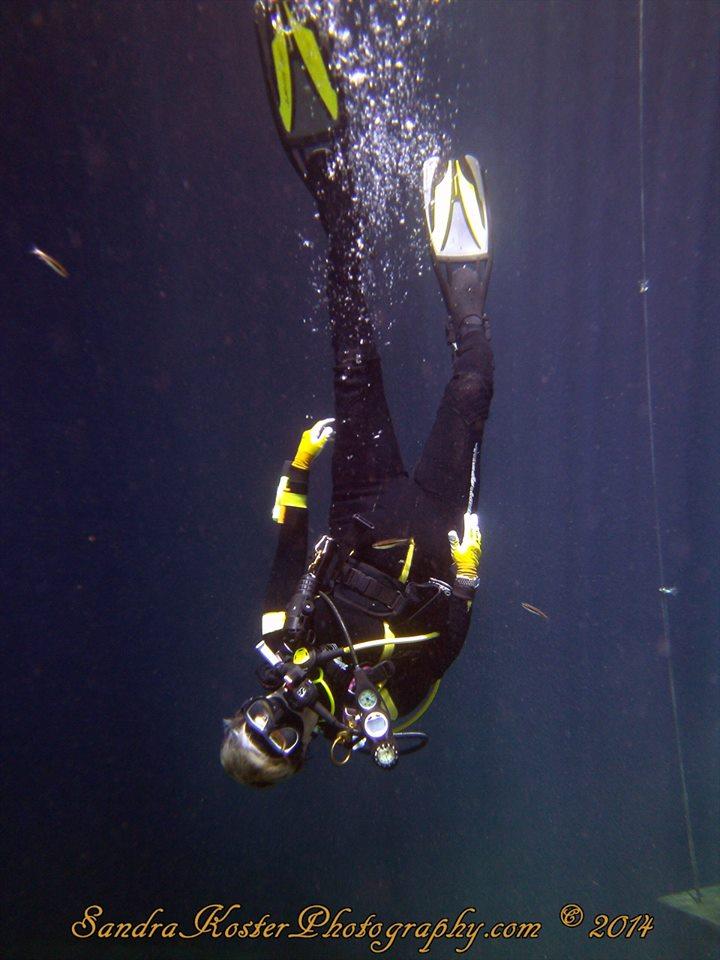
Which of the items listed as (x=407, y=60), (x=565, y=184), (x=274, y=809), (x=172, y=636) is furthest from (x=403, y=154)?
(x=274, y=809)

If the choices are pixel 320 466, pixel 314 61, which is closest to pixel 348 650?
pixel 314 61

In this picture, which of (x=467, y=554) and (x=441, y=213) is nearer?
(x=467, y=554)

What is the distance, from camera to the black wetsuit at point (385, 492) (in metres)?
3.37

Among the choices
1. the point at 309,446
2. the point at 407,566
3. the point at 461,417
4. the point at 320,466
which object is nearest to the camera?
the point at 407,566

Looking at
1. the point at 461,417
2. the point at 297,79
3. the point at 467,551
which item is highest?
the point at 297,79

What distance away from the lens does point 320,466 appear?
29.7ft

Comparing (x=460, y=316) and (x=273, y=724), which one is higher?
(x=460, y=316)

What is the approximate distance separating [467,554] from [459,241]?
2300 millimetres

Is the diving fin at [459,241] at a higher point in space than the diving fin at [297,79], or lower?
lower

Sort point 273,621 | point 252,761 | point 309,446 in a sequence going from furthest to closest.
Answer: point 309,446, point 273,621, point 252,761

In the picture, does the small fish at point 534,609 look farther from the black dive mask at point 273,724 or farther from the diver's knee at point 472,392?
the black dive mask at point 273,724

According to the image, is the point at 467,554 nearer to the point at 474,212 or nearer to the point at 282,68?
the point at 474,212

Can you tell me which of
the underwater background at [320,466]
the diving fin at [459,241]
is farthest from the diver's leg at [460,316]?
the underwater background at [320,466]

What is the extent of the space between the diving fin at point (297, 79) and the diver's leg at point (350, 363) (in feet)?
0.55
